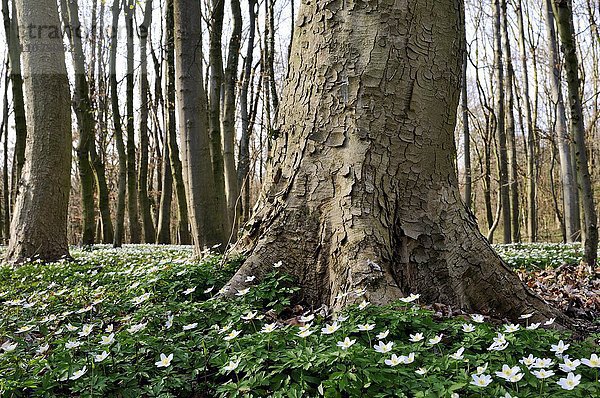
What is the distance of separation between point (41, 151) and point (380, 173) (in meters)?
5.59

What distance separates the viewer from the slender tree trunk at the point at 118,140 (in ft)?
41.5

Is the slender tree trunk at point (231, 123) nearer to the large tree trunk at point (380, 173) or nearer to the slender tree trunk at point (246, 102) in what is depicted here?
the slender tree trunk at point (246, 102)

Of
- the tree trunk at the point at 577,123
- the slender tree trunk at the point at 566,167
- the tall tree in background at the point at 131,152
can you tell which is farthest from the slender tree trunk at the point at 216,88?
the slender tree trunk at the point at 566,167

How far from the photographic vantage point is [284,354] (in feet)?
6.88

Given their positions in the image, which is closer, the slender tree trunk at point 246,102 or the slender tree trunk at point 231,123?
the slender tree trunk at point 231,123

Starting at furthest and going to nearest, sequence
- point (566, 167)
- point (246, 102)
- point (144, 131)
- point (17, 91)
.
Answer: point (246, 102)
point (144, 131)
point (566, 167)
point (17, 91)

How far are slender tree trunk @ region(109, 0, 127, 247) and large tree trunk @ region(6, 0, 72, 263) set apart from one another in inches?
191

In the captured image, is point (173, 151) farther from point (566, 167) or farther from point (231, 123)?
point (566, 167)

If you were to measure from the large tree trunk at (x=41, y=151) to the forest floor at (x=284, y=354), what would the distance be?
A: 402 cm

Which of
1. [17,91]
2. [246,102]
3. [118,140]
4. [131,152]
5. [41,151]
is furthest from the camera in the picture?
[246,102]

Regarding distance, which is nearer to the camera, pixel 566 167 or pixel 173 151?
pixel 566 167

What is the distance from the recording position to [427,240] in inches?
125

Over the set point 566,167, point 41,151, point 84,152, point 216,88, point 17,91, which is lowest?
point 566,167

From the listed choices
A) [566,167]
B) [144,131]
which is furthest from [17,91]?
[566,167]
